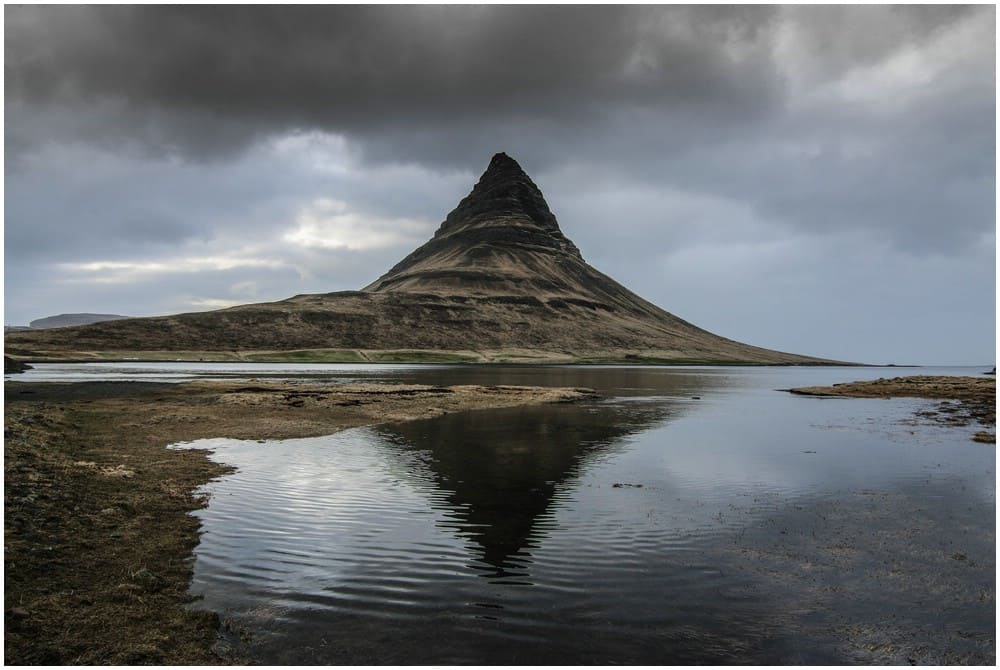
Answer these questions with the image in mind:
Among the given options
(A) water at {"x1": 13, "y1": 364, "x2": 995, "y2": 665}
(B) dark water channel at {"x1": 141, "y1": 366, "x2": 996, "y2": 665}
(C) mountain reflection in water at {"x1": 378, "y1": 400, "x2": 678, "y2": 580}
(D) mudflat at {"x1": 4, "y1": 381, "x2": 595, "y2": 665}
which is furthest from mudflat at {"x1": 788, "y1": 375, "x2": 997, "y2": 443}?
(D) mudflat at {"x1": 4, "y1": 381, "x2": 595, "y2": 665}

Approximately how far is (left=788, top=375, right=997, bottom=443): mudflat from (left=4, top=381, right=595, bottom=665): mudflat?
187 ft

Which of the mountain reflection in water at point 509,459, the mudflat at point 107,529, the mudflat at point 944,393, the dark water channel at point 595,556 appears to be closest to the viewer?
the mudflat at point 107,529

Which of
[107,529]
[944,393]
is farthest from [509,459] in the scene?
[944,393]

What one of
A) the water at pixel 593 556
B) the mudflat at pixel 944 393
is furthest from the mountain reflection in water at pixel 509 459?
the mudflat at pixel 944 393

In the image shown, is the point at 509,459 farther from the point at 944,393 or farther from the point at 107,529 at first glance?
the point at 944,393

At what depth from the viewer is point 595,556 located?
1717 cm

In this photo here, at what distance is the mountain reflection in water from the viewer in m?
19.2

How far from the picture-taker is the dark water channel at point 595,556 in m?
12.0

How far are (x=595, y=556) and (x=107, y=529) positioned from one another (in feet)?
47.3

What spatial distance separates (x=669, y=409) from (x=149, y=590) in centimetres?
5873

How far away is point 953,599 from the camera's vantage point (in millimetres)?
14484

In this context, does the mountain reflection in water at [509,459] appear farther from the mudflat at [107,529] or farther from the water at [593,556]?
the mudflat at [107,529]

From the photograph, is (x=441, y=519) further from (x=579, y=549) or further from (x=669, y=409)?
(x=669, y=409)

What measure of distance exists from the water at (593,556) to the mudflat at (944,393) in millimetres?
28857
